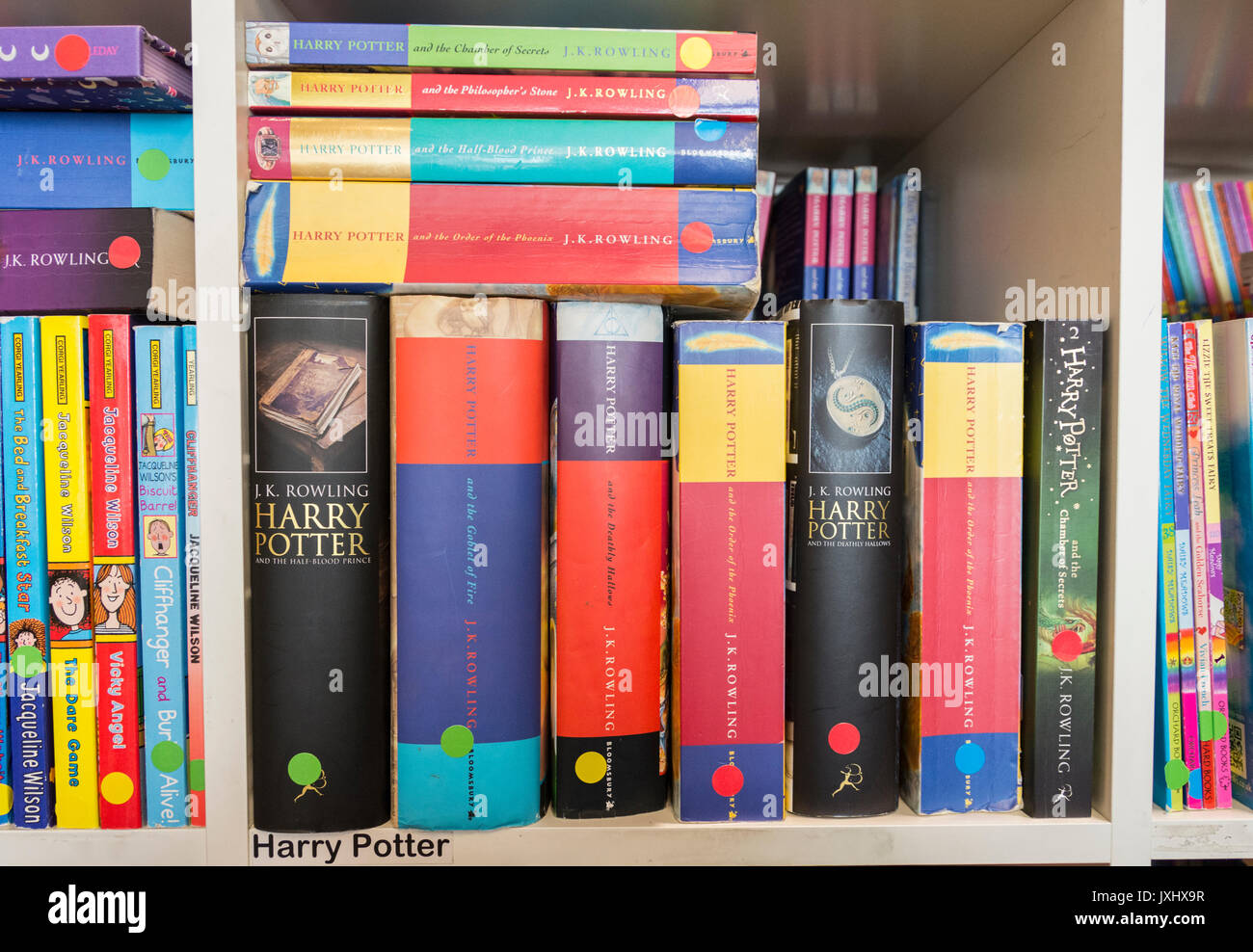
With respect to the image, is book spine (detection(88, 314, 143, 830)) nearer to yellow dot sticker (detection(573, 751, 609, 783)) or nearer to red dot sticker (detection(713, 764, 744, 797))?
yellow dot sticker (detection(573, 751, 609, 783))

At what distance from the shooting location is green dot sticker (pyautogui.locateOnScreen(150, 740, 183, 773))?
636mm

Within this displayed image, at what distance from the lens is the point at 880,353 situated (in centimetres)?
64

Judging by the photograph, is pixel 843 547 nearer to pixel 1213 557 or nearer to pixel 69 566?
pixel 1213 557

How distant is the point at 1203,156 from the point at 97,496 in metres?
1.48

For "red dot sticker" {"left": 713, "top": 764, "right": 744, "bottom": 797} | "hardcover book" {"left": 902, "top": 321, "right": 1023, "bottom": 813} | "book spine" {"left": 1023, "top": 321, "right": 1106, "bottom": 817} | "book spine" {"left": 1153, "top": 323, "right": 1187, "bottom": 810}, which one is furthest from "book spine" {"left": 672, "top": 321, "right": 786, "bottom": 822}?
"book spine" {"left": 1153, "top": 323, "right": 1187, "bottom": 810}

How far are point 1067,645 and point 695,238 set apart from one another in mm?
507

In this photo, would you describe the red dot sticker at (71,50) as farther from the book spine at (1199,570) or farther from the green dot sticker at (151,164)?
the book spine at (1199,570)

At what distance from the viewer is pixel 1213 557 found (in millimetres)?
679

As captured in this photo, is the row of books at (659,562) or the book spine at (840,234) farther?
the book spine at (840,234)

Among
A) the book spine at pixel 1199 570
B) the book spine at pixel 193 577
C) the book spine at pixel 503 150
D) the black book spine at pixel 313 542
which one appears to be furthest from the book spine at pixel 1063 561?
the book spine at pixel 193 577

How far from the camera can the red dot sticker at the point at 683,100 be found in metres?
0.65

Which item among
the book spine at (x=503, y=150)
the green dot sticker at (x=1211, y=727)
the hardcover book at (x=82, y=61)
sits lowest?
the green dot sticker at (x=1211, y=727)

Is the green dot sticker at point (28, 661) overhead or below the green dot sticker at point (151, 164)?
below
